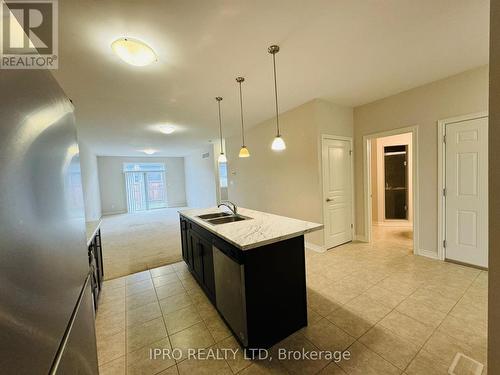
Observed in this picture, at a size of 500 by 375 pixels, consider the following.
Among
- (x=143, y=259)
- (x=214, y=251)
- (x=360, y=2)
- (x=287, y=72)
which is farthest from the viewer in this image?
(x=143, y=259)

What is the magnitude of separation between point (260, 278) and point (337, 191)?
110 inches

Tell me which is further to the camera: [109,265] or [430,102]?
[109,265]

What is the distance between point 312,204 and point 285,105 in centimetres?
189

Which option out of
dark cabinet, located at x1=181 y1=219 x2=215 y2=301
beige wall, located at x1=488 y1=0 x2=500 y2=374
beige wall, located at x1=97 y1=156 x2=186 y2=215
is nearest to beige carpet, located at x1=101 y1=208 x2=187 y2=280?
dark cabinet, located at x1=181 y1=219 x2=215 y2=301

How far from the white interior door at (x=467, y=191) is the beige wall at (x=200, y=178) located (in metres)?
6.42

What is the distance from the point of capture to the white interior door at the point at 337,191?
11.8ft

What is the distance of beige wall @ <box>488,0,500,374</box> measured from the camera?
0.85 metres

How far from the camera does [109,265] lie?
3518 millimetres

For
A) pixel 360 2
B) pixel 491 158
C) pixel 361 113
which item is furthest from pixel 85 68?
pixel 361 113

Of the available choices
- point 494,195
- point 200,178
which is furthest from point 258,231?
point 200,178

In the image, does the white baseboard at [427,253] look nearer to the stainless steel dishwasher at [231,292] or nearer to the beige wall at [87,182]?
the stainless steel dishwasher at [231,292]

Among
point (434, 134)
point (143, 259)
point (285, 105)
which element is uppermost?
point (285, 105)

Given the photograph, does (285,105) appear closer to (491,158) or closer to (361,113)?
(361,113)

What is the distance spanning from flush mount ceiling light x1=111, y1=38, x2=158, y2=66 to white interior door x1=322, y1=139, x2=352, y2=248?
113 inches
